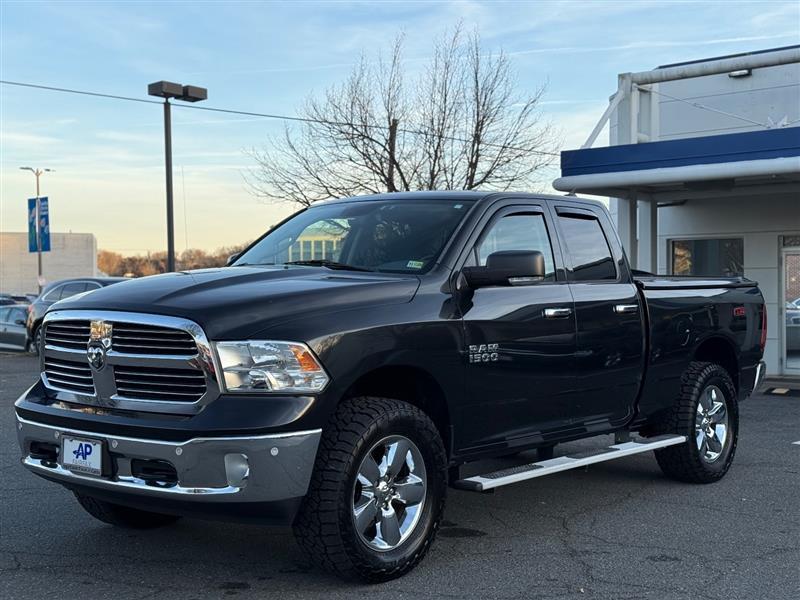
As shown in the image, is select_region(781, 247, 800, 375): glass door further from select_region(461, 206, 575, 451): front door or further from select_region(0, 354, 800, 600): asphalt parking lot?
select_region(461, 206, 575, 451): front door

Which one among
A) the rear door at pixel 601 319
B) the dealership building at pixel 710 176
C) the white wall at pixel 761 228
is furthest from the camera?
the white wall at pixel 761 228

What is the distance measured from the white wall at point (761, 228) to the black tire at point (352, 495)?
12773mm

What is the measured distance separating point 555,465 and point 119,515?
2.56 m

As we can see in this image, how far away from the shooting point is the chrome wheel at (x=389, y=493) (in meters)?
4.84

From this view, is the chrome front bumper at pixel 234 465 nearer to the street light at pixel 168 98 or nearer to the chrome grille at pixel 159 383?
the chrome grille at pixel 159 383

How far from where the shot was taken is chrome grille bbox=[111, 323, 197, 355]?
4.55 m

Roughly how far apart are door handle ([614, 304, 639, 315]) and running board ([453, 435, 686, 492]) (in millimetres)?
901

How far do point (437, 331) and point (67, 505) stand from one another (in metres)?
3.05

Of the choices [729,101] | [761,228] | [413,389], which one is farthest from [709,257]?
[413,389]

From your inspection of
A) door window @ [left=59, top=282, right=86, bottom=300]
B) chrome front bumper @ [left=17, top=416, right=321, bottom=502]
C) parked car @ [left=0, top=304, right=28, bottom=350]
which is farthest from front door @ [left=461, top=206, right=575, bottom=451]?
parked car @ [left=0, top=304, right=28, bottom=350]

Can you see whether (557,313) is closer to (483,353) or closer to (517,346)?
(517,346)

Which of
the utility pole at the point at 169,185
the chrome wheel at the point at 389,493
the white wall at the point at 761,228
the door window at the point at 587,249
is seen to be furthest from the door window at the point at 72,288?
the chrome wheel at the point at 389,493

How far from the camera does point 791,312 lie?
55.8ft

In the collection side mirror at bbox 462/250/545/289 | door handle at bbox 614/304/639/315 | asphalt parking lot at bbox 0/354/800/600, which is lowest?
asphalt parking lot at bbox 0/354/800/600
